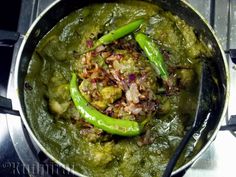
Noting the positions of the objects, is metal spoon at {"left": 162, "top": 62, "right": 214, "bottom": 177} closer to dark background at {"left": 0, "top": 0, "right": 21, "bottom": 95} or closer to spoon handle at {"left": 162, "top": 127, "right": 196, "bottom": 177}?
spoon handle at {"left": 162, "top": 127, "right": 196, "bottom": 177}

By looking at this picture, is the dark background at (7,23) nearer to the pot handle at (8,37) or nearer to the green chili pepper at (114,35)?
the pot handle at (8,37)

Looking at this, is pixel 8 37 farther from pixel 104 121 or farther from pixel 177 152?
pixel 177 152

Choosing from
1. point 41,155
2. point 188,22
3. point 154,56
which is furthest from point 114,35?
point 41,155

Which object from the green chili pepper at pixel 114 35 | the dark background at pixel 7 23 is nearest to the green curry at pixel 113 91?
the green chili pepper at pixel 114 35

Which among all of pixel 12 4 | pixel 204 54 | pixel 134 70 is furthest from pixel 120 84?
pixel 12 4

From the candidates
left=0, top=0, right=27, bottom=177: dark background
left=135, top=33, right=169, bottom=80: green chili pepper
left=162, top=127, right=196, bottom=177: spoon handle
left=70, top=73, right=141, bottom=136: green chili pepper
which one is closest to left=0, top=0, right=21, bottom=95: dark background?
left=0, top=0, right=27, bottom=177: dark background

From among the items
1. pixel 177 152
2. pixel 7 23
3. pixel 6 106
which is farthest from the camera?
pixel 7 23
